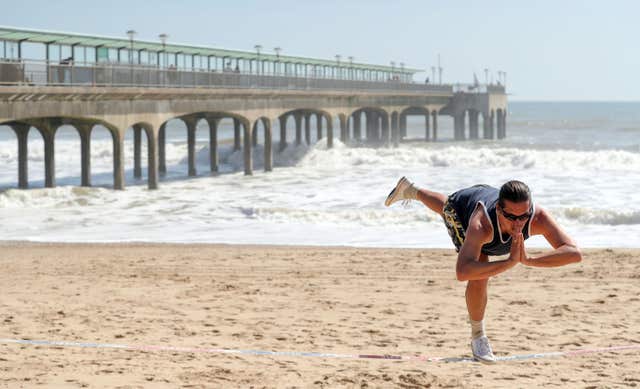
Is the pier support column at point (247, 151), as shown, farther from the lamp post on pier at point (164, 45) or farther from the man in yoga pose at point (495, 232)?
the man in yoga pose at point (495, 232)

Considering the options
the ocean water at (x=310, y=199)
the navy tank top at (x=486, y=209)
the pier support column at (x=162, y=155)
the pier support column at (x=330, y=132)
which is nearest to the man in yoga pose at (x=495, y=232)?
the navy tank top at (x=486, y=209)

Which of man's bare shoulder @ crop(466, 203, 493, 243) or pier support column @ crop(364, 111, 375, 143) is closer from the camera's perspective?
man's bare shoulder @ crop(466, 203, 493, 243)

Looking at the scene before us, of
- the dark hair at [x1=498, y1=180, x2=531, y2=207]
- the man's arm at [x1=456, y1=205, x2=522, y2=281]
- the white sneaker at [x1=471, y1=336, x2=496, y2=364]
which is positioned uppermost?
the dark hair at [x1=498, y1=180, x2=531, y2=207]

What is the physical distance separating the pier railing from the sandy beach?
10671 millimetres

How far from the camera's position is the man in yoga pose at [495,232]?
659cm

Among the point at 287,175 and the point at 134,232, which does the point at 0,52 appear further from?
the point at 287,175

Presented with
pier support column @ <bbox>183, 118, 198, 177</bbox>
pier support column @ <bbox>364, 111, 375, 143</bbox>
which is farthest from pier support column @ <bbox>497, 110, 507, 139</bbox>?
pier support column @ <bbox>183, 118, 198, 177</bbox>

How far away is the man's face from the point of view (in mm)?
6781

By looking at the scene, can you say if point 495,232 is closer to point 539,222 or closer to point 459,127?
point 539,222

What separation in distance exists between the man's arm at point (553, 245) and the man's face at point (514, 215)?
15 cm

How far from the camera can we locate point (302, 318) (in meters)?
11.4

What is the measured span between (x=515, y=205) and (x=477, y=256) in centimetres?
41

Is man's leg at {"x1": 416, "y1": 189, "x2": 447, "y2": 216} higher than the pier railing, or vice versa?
the pier railing

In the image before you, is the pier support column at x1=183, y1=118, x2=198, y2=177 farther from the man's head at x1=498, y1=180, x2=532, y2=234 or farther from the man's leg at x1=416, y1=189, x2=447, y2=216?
the man's head at x1=498, y1=180, x2=532, y2=234
